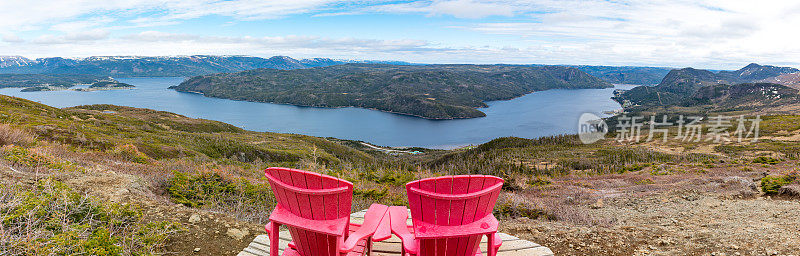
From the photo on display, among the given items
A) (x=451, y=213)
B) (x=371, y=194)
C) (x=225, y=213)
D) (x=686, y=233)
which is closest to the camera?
(x=451, y=213)

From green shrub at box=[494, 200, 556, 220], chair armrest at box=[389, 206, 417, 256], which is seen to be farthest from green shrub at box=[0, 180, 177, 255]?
green shrub at box=[494, 200, 556, 220]

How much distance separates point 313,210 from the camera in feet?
9.84

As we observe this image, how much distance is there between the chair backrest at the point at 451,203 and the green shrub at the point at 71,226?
3319 mm

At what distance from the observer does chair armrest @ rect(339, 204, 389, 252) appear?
3099 mm

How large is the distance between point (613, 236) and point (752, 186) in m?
8.79

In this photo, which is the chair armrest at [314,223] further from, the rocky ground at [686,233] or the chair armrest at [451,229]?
the rocky ground at [686,233]

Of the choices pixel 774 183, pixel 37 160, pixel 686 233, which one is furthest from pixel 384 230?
pixel 774 183

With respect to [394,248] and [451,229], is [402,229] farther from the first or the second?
[394,248]

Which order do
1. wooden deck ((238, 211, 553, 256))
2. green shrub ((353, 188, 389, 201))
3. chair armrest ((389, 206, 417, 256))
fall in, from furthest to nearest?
green shrub ((353, 188, 389, 201)) → wooden deck ((238, 211, 553, 256)) → chair armrest ((389, 206, 417, 256))

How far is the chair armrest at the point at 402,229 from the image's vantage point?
3277 millimetres

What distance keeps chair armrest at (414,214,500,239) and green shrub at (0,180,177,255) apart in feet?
10.8

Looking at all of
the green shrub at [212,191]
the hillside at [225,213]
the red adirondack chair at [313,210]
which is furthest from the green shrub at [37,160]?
the red adirondack chair at [313,210]

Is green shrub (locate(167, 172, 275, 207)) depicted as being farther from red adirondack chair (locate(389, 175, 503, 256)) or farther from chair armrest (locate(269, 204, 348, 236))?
red adirondack chair (locate(389, 175, 503, 256))

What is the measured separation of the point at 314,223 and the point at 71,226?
3.27 m
